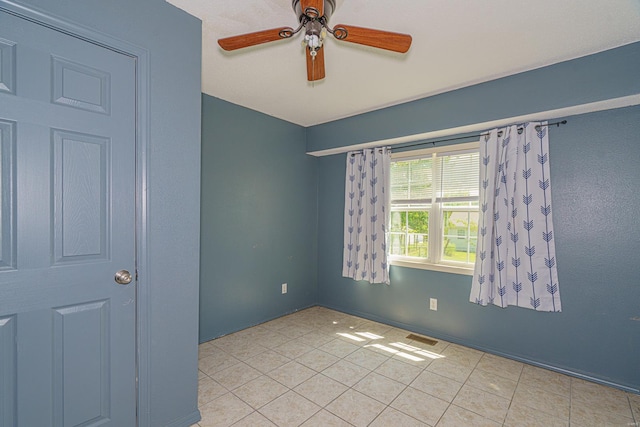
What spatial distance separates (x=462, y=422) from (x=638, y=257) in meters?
1.86

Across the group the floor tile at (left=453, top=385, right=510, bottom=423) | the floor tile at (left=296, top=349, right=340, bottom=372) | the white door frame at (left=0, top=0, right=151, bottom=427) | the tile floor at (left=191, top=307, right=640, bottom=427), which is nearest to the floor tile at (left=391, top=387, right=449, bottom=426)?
the tile floor at (left=191, top=307, right=640, bottom=427)

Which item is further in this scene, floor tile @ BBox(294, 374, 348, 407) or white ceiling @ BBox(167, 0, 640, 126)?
floor tile @ BBox(294, 374, 348, 407)

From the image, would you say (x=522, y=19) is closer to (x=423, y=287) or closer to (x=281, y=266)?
(x=423, y=287)

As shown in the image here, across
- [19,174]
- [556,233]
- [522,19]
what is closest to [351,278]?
[556,233]

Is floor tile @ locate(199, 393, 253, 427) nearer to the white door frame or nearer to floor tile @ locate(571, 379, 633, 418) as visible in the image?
the white door frame

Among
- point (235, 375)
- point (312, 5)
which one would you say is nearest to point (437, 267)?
point (235, 375)

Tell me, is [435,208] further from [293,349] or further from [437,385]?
[293,349]

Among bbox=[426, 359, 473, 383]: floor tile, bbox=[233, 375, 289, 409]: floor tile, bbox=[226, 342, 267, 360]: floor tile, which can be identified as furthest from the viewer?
bbox=[226, 342, 267, 360]: floor tile

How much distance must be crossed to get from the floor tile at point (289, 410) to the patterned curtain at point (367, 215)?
1.73m

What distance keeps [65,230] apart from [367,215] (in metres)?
2.89

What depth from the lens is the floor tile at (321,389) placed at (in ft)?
6.89

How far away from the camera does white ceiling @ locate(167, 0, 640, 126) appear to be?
5.61 feet

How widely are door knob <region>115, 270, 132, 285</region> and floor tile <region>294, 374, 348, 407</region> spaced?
57.5 inches

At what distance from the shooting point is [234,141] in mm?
3244
